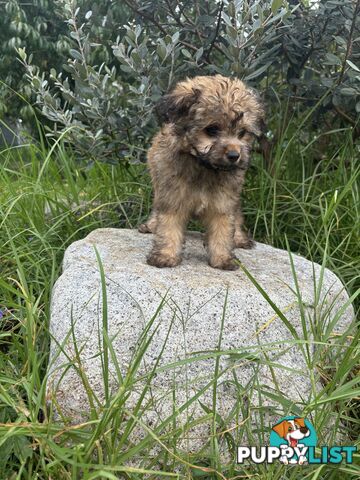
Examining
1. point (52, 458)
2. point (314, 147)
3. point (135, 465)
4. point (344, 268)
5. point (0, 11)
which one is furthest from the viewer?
point (0, 11)

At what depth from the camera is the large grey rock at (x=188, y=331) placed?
246cm

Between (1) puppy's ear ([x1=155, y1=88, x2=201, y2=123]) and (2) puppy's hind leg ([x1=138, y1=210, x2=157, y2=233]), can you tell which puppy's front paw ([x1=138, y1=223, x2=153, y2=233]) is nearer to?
(2) puppy's hind leg ([x1=138, y1=210, x2=157, y2=233])

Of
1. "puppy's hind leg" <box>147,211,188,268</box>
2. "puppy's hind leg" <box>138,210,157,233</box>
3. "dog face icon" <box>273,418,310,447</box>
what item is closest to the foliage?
"puppy's hind leg" <box>138,210,157,233</box>

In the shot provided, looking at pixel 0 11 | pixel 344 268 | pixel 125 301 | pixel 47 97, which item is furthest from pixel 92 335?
pixel 0 11

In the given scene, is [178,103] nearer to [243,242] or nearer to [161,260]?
[161,260]

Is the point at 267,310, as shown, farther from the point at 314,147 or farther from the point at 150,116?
the point at 314,147

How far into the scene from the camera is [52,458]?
2150 millimetres

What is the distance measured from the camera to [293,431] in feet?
7.52

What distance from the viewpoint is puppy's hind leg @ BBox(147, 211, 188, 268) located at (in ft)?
10.7

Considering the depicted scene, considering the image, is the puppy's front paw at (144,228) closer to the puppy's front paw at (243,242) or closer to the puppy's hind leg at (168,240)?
the puppy's front paw at (243,242)

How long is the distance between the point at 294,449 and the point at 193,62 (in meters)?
2.71

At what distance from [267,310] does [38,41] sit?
5475 millimetres

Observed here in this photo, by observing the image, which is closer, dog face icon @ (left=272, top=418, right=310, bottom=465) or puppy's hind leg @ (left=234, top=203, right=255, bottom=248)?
dog face icon @ (left=272, top=418, right=310, bottom=465)

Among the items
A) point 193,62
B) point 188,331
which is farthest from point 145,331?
point 193,62
